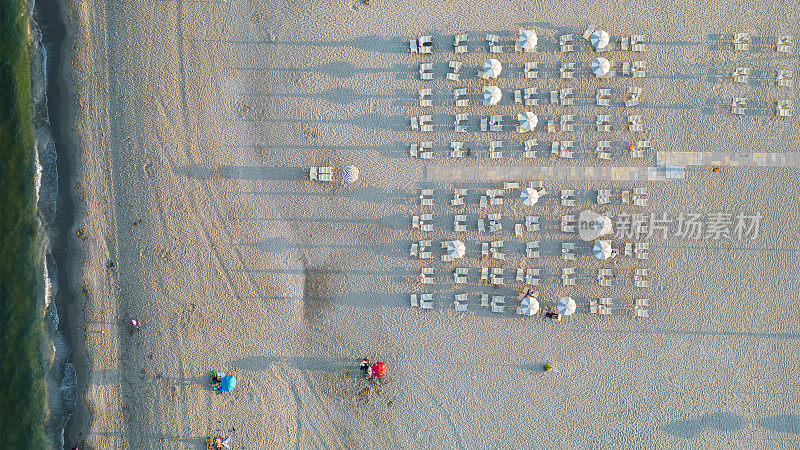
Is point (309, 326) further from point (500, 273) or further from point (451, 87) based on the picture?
point (451, 87)

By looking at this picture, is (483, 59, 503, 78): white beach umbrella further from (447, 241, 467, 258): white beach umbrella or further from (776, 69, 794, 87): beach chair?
(776, 69, 794, 87): beach chair

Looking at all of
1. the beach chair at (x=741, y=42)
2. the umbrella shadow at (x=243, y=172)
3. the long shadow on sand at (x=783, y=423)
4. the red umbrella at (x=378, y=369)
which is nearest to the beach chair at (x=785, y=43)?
the beach chair at (x=741, y=42)

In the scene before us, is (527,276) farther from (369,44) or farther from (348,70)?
(369,44)

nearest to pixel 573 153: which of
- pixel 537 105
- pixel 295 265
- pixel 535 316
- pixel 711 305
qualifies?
pixel 537 105


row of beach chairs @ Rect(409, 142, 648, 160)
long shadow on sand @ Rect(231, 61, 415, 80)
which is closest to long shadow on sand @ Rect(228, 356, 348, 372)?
row of beach chairs @ Rect(409, 142, 648, 160)

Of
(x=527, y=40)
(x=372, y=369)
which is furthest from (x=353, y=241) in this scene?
(x=527, y=40)
